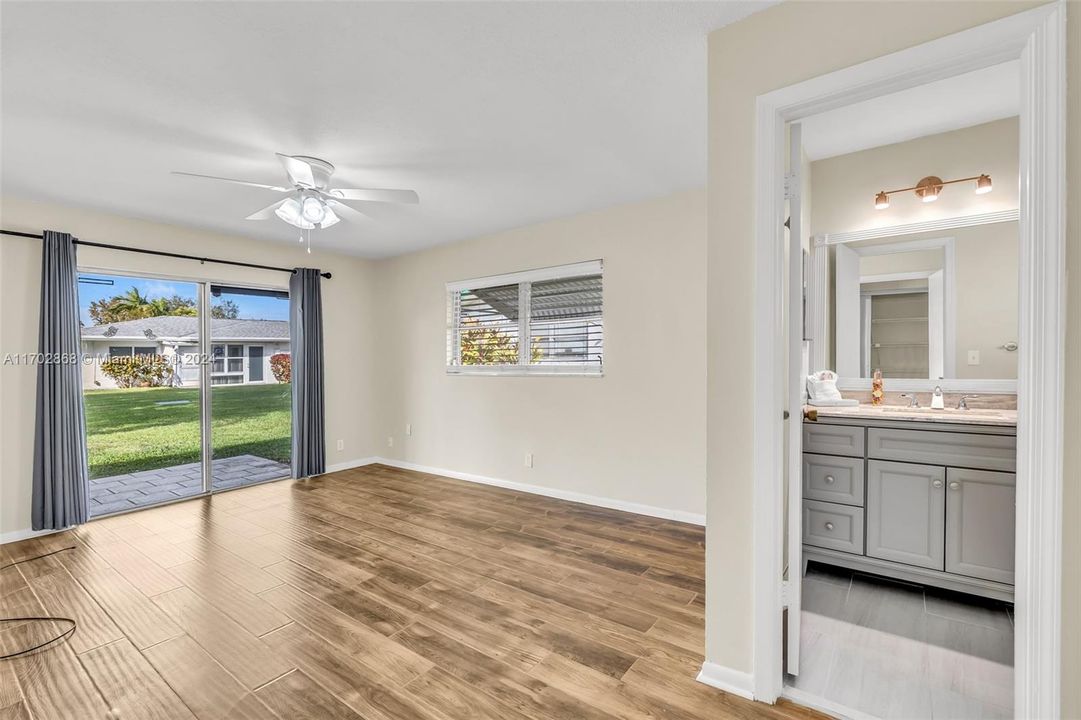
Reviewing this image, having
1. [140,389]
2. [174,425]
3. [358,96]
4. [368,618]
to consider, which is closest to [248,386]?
[174,425]

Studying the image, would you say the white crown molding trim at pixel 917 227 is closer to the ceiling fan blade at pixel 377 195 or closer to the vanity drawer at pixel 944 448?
the vanity drawer at pixel 944 448

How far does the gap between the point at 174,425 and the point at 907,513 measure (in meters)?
5.69

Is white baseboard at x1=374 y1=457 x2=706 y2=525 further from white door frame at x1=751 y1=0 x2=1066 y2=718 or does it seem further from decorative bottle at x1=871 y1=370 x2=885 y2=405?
white door frame at x1=751 y1=0 x2=1066 y2=718

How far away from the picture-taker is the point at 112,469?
4152mm

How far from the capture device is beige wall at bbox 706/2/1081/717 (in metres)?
1.59

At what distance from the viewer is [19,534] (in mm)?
3549

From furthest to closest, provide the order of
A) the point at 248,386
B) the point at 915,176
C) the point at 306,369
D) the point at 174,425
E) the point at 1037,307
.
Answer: the point at 306,369, the point at 248,386, the point at 174,425, the point at 915,176, the point at 1037,307

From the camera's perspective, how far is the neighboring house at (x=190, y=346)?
13.1ft

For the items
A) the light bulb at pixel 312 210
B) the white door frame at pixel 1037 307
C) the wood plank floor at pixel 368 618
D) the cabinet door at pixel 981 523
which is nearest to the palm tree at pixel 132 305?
the wood plank floor at pixel 368 618

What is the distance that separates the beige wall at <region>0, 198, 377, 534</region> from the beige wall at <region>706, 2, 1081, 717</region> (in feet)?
15.5

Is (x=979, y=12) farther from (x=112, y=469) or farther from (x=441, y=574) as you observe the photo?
(x=112, y=469)

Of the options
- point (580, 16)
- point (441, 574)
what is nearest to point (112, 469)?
point (441, 574)

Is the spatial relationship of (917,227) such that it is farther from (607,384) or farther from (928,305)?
(607,384)

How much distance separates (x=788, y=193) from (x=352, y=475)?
16.5 feet
